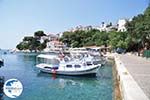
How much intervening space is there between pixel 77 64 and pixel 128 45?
57236 mm

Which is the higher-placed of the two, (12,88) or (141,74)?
(12,88)

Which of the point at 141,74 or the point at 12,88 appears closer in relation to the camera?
the point at 12,88

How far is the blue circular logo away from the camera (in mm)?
8547

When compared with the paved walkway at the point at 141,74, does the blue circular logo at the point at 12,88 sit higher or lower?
higher

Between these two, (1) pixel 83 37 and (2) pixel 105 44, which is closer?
(2) pixel 105 44

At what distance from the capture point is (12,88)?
28.7ft

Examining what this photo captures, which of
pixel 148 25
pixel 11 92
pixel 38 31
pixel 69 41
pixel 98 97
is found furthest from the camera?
pixel 38 31

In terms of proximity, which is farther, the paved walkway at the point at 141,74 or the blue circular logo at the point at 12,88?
the paved walkway at the point at 141,74

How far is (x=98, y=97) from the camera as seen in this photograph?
21.8 meters

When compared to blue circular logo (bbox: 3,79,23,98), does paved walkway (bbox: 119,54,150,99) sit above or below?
below

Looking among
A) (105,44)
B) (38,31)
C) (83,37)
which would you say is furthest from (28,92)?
(38,31)

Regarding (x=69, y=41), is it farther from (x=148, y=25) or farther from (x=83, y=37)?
(x=148, y=25)

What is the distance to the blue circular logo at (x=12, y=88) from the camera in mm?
8547

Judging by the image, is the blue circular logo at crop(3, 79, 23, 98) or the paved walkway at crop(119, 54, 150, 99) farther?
the paved walkway at crop(119, 54, 150, 99)
